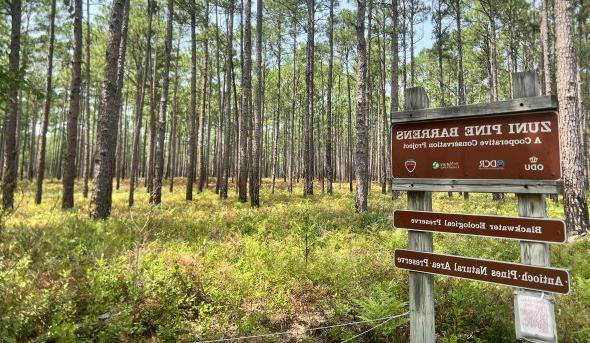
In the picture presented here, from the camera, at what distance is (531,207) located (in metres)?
3.40

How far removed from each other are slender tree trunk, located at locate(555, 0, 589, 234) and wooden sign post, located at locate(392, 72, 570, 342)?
7.05 m

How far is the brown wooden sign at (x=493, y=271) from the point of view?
10.3ft

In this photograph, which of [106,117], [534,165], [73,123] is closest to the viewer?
[534,165]

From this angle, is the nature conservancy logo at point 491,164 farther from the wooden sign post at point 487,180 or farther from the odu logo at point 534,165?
the odu logo at point 534,165

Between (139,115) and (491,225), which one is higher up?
(139,115)

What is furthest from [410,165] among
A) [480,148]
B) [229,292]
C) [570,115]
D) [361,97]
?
[361,97]

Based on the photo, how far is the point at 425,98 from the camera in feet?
13.4

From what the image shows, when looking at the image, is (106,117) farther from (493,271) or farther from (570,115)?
(570,115)

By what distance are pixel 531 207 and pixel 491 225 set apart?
0.37m

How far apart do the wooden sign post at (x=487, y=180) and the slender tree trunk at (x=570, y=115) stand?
7.05m

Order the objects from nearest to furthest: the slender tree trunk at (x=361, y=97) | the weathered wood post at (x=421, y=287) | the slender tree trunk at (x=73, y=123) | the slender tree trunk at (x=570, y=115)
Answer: the weathered wood post at (x=421, y=287) < the slender tree trunk at (x=570, y=115) < the slender tree trunk at (x=361, y=97) < the slender tree trunk at (x=73, y=123)

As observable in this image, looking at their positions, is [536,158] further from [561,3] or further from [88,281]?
[561,3]

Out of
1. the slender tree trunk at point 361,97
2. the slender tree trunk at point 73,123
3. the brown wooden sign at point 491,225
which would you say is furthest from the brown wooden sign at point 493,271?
the slender tree trunk at point 73,123

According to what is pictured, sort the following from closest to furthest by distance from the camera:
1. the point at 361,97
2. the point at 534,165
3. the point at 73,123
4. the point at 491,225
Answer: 1. the point at 534,165
2. the point at 491,225
3. the point at 361,97
4. the point at 73,123
